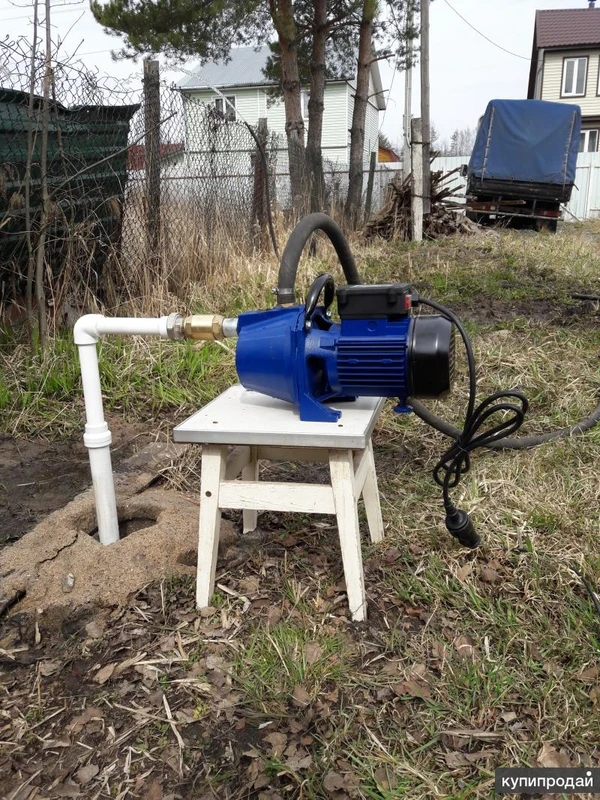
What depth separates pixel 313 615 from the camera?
2004 mm

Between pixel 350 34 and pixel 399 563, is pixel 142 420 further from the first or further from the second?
pixel 350 34

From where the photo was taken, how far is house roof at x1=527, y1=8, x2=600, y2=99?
25.4 metres

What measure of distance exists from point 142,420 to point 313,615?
1.88 meters

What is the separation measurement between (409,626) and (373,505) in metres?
0.51

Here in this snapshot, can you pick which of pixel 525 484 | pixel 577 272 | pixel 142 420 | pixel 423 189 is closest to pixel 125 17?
pixel 423 189

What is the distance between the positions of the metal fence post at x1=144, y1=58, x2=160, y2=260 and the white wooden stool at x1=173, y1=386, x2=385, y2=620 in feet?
9.82

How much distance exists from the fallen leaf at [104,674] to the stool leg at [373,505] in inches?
40.0

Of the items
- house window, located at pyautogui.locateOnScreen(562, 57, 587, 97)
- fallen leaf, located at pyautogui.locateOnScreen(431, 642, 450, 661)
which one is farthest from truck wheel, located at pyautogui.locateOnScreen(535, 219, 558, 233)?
house window, located at pyautogui.locateOnScreen(562, 57, 587, 97)

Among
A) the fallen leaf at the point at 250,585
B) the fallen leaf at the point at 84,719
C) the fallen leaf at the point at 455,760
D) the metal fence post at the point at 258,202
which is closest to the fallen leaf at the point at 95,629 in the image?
the fallen leaf at the point at 84,719

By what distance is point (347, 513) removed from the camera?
1854mm

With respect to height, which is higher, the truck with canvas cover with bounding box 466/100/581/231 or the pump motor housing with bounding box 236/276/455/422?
the truck with canvas cover with bounding box 466/100/581/231

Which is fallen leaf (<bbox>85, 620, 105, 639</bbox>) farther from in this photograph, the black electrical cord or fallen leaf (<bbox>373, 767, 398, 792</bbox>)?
the black electrical cord

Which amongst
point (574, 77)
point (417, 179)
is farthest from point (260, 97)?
point (417, 179)

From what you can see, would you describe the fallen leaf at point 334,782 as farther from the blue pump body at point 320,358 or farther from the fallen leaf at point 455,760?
the blue pump body at point 320,358
